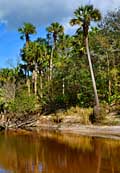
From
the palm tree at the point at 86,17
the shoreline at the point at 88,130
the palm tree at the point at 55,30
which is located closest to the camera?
the shoreline at the point at 88,130

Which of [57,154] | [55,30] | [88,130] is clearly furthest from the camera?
[55,30]

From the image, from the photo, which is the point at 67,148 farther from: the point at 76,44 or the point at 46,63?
the point at 46,63

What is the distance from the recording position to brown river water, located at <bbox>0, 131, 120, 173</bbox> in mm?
21188

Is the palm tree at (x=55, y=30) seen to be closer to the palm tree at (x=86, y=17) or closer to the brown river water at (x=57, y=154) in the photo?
the palm tree at (x=86, y=17)

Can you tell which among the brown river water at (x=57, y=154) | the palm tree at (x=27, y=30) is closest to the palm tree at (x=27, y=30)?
the palm tree at (x=27, y=30)

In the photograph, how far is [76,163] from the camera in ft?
74.2

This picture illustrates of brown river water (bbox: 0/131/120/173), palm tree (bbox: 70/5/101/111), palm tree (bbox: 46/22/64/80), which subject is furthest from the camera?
palm tree (bbox: 46/22/64/80)

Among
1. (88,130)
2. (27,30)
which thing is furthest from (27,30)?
(88,130)

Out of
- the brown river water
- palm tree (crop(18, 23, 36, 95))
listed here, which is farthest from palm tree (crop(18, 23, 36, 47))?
the brown river water

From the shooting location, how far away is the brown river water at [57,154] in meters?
21.2

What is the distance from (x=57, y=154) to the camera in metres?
26.2

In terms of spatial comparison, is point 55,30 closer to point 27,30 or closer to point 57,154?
point 27,30

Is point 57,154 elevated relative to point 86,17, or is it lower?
lower

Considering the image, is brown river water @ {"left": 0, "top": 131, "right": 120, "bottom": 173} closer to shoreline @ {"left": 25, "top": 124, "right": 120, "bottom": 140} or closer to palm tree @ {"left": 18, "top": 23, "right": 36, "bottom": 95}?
shoreline @ {"left": 25, "top": 124, "right": 120, "bottom": 140}
